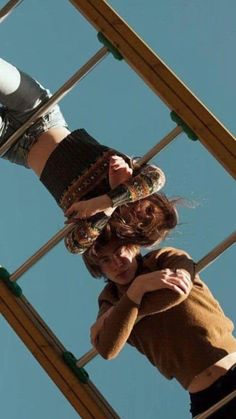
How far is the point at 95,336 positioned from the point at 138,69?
2.47 feet

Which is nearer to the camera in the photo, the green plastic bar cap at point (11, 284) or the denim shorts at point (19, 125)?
the green plastic bar cap at point (11, 284)

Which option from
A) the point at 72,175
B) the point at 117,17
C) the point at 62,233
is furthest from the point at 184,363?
the point at 117,17

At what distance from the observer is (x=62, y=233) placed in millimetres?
2648

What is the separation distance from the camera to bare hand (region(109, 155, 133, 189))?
272 cm

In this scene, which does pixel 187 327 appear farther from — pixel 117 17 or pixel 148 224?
pixel 117 17

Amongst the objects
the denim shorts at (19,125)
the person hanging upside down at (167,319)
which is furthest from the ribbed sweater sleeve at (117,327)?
the denim shorts at (19,125)

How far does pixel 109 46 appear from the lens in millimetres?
2678

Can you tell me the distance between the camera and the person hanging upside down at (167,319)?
2.47 meters

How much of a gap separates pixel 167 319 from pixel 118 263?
8.5 inches

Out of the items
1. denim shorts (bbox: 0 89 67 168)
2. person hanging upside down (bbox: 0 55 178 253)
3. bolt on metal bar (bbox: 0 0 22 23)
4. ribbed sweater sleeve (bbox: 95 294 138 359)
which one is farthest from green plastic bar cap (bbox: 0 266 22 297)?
bolt on metal bar (bbox: 0 0 22 23)

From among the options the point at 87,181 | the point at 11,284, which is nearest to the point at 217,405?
the point at 11,284

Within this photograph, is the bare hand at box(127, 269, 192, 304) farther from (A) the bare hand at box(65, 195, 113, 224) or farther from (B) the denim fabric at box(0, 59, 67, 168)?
(B) the denim fabric at box(0, 59, 67, 168)

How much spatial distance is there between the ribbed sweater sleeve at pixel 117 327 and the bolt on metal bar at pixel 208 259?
0.27 ft

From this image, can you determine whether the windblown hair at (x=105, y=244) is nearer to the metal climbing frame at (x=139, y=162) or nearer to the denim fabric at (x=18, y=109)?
the metal climbing frame at (x=139, y=162)
